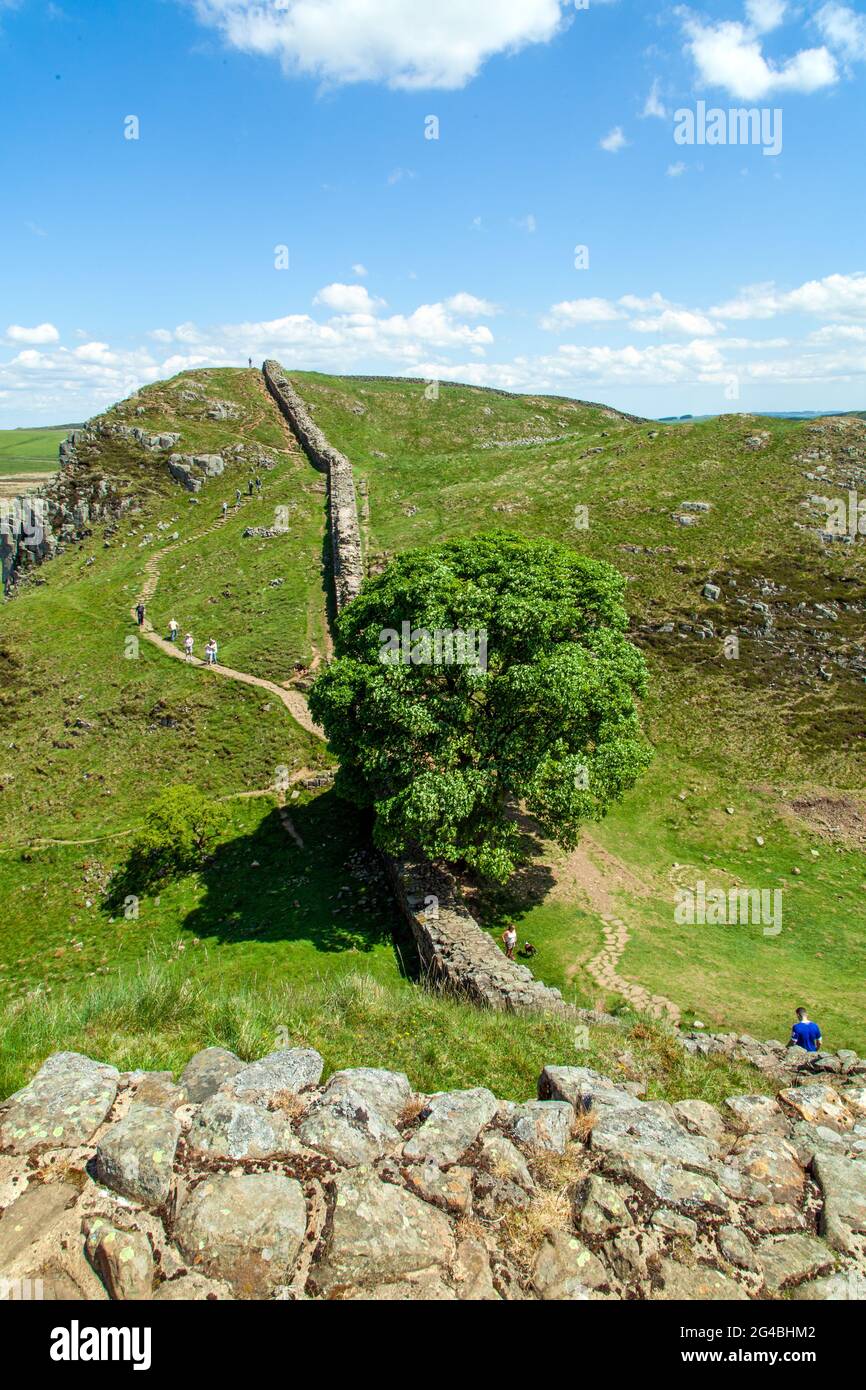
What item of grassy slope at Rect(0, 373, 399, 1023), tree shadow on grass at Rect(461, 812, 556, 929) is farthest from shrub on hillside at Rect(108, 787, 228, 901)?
tree shadow on grass at Rect(461, 812, 556, 929)

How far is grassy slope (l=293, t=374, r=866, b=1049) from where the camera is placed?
2067 centimetres

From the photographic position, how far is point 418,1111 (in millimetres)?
8680

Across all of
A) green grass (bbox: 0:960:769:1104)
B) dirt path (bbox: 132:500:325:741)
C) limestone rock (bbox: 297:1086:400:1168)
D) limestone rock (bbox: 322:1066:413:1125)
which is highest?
dirt path (bbox: 132:500:325:741)

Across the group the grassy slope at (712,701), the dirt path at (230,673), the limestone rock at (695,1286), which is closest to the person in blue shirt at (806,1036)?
the grassy slope at (712,701)

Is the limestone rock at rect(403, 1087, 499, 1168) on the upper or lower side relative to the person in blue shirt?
upper

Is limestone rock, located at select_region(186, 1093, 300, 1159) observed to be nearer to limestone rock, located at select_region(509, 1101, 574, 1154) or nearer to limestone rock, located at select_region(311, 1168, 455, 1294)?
limestone rock, located at select_region(311, 1168, 455, 1294)

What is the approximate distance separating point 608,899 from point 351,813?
1118cm

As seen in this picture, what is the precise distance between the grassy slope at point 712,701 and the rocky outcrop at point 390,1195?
11054 mm

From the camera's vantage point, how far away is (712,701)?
111ft

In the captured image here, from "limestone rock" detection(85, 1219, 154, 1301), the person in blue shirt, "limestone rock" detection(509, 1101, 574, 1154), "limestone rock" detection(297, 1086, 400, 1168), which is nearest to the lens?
"limestone rock" detection(85, 1219, 154, 1301)

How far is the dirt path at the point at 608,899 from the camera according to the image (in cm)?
1898

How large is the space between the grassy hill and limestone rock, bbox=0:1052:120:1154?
1111mm

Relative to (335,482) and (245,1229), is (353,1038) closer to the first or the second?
(245,1229)

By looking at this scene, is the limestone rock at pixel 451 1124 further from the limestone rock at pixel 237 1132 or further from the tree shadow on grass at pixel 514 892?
the tree shadow on grass at pixel 514 892
